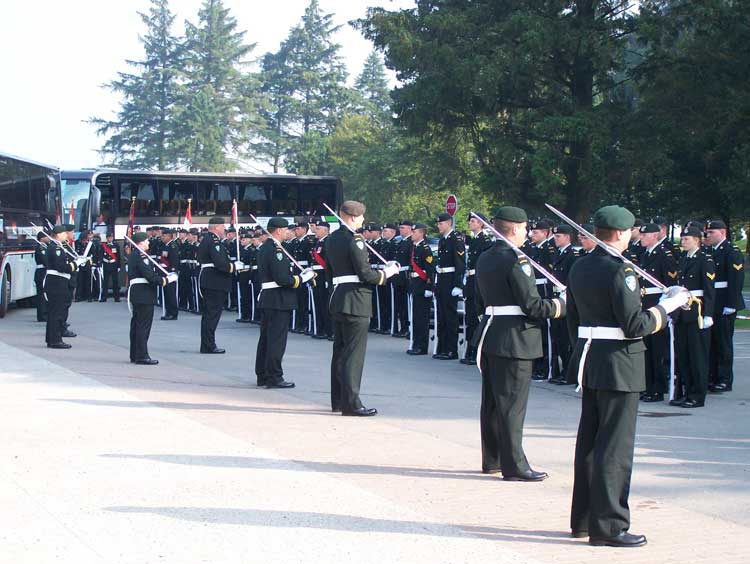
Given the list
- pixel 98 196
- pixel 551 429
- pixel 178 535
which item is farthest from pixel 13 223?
pixel 178 535

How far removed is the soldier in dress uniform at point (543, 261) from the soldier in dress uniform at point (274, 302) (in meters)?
3.25

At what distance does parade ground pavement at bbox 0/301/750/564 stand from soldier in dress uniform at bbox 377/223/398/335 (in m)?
5.82

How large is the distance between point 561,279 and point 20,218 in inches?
651

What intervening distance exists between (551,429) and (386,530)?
3.98 m

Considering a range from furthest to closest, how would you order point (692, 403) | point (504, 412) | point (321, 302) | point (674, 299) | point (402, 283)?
point (321, 302) → point (402, 283) → point (692, 403) → point (504, 412) → point (674, 299)

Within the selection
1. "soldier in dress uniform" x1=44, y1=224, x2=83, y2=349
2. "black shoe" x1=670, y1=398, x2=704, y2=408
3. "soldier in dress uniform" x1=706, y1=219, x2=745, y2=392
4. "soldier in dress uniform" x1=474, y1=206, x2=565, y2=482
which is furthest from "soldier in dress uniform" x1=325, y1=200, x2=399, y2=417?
"soldier in dress uniform" x1=44, y1=224, x2=83, y2=349

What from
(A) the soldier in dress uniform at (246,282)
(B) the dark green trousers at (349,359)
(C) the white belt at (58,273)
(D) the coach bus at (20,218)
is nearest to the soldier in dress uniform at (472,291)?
(B) the dark green trousers at (349,359)

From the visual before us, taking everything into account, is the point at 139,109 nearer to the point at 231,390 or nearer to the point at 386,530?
the point at 231,390

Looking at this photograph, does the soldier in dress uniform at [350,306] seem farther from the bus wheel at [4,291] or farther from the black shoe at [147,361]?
the bus wheel at [4,291]

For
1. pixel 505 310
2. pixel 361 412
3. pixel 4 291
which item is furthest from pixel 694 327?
pixel 4 291

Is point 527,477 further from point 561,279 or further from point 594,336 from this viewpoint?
point 561,279

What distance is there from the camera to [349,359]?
10.5 metres

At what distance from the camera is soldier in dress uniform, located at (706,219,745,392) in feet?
40.7

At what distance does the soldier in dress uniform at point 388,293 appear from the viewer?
63.7 ft
